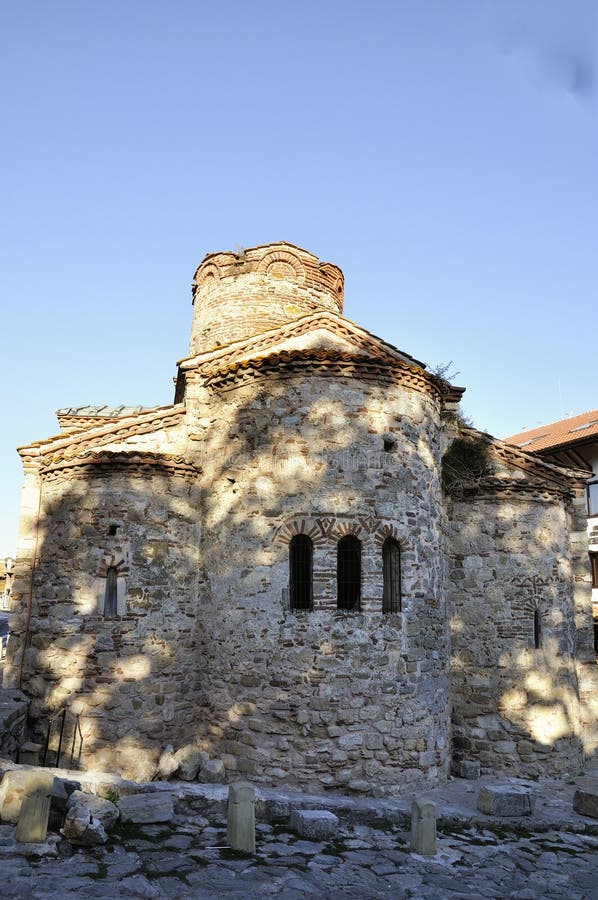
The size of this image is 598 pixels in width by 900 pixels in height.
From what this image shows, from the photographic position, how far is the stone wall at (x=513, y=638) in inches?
417

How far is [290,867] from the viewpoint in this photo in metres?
5.60

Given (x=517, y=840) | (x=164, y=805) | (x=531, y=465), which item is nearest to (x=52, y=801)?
(x=164, y=805)

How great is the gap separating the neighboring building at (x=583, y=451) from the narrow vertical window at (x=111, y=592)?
9695 millimetres

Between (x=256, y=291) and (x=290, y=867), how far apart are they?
1201 centimetres

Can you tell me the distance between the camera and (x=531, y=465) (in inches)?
465

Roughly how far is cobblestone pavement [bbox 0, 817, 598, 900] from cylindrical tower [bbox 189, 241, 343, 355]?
10641mm

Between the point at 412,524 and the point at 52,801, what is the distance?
5.89 meters

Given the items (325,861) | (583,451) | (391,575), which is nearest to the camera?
(325,861)

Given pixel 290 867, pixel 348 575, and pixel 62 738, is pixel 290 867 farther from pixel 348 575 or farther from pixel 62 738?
pixel 62 738

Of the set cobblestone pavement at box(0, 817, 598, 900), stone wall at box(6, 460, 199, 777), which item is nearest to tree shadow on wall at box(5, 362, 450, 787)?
stone wall at box(6, 460, 199, 777)

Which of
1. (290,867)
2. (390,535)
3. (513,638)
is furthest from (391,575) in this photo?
(290,867)

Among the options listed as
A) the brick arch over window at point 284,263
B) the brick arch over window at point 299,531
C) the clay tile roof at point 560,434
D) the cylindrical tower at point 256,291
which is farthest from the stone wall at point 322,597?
the clay tile roof at point 560,434

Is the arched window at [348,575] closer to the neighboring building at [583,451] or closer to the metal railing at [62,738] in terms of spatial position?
the metal railing at [62,738]

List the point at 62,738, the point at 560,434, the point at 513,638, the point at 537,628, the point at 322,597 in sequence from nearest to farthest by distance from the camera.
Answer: the point at 322,597, the point at 62,738, the point at 513,638, the point at 537,628, the point at 560,434
